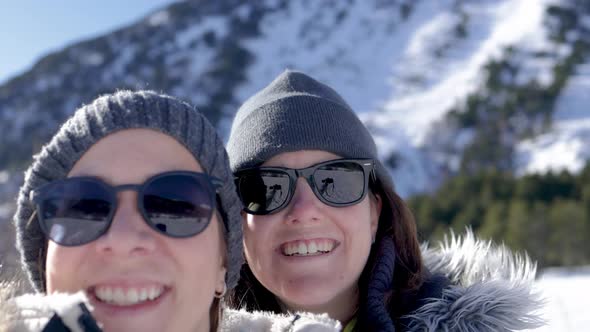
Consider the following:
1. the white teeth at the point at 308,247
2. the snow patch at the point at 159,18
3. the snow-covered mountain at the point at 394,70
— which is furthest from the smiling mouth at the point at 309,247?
the snow patch at the point at 159,18

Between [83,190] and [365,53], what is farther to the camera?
[365,53]

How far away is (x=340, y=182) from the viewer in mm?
2365

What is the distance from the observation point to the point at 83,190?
1454 mm

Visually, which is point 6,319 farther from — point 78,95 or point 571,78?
point 78,95

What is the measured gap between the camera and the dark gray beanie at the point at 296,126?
7.73ft

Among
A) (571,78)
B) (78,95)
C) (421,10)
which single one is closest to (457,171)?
(571,78)

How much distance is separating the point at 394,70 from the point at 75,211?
9646cm

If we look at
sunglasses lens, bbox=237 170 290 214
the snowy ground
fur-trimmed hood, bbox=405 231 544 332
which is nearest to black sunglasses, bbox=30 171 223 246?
A: sunglasses lens, bbox=237 170 290 214

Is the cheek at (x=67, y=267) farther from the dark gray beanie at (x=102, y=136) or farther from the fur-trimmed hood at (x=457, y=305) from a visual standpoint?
the dark gray beanie at (x=102, y=136)

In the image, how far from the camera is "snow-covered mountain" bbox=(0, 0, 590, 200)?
6869cm

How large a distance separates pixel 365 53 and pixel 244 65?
2096cm

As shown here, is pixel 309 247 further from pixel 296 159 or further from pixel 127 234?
pixel 127 234

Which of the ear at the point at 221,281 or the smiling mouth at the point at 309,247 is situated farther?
the smiling mouth at the point at 309,247

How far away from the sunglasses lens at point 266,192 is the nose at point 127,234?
878 millimetres
